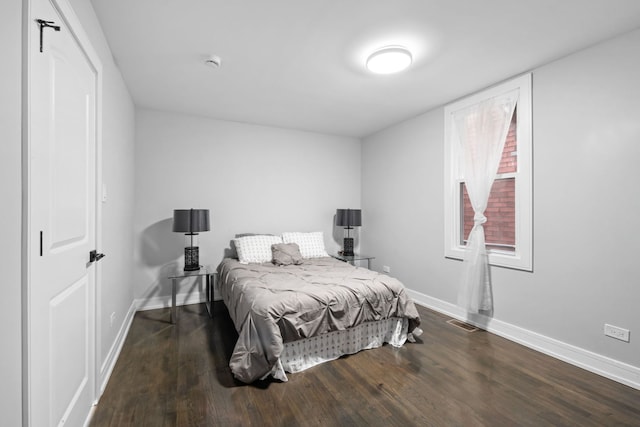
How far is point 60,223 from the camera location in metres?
1.41

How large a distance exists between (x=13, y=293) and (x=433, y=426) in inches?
83.4

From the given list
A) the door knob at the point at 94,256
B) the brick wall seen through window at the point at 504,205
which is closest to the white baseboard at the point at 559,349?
the brick wall seen through window at the point at 504,205

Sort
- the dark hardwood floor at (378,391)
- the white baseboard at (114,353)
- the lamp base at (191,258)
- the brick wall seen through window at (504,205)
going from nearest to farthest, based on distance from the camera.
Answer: the dark hardwood floor at (378,391) → the white baseboard at (114,353) → the brick wall seen through window at (504,205) → the lamp base at (191,258)

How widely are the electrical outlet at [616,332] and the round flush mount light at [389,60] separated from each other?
2.66 meters

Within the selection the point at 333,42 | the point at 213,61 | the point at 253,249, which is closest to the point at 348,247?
the point at 253,249

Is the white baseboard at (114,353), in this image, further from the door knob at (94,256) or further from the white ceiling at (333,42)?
the white ceiling at (333,42)

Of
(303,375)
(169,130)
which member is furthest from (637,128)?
(169,130)

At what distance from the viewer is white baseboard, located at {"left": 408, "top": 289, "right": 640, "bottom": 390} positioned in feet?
7.20

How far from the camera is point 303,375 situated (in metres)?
2.30

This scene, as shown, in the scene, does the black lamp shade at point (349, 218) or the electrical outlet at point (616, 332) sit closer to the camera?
the electrical outlet at point (616, 332)

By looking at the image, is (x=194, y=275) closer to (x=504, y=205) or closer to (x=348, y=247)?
(x=348, y=247)

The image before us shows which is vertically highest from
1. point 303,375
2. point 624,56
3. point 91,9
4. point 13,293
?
point 91,9

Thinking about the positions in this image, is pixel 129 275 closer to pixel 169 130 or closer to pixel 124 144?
pixel 124 144

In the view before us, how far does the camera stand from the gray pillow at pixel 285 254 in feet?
12.4
